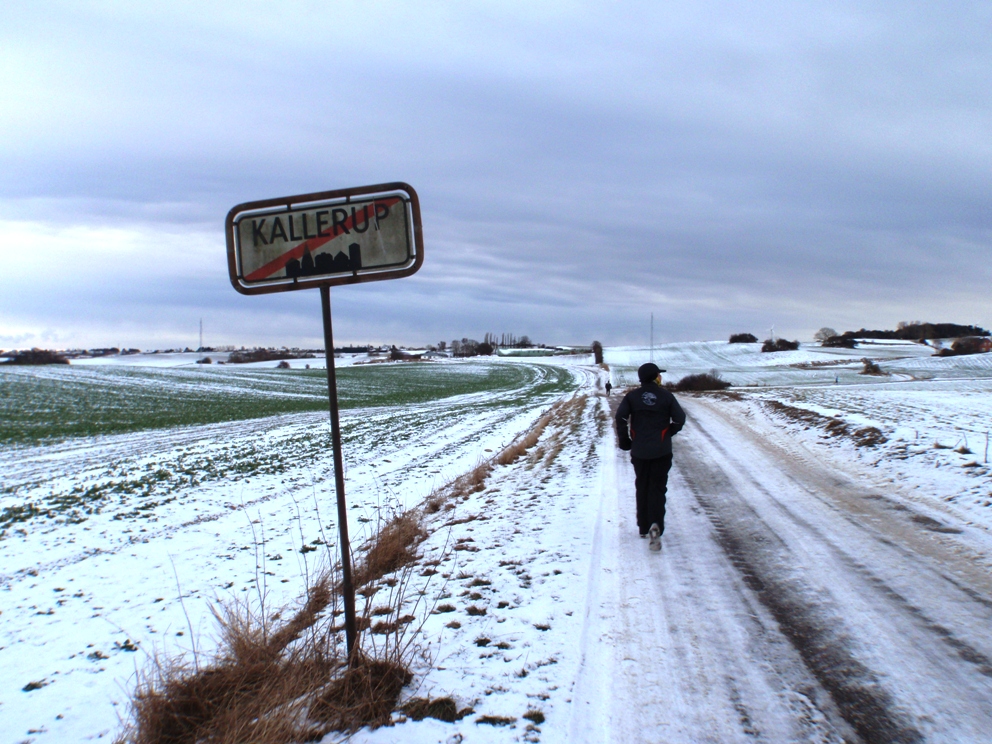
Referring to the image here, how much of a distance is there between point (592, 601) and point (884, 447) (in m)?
10.3

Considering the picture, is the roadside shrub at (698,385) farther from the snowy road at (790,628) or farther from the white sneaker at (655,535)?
the white sneaker at (655,535)

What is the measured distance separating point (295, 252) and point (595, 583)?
4.06 metres

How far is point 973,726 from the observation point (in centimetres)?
329

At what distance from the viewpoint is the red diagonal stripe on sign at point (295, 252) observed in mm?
3729

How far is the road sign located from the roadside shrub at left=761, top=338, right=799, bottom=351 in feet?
333

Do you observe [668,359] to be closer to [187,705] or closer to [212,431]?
[212,431]

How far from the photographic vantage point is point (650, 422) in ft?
23.0

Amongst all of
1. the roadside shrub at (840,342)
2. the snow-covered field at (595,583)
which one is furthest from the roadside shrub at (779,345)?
the snow-covered field at (595,583)

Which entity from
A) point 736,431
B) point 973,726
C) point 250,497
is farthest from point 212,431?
point 973,726

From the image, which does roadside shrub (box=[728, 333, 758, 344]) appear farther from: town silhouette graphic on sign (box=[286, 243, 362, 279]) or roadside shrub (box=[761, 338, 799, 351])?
town silhouette graphic on sign (box=[286, 243, 362, 279])

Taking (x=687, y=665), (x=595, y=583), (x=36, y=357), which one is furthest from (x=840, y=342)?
(x=36, y=357)

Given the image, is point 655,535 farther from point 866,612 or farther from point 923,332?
point 923,332

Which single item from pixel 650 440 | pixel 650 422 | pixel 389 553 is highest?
pixel 650 422

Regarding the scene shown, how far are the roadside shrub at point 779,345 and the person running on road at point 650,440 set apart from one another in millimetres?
97256
